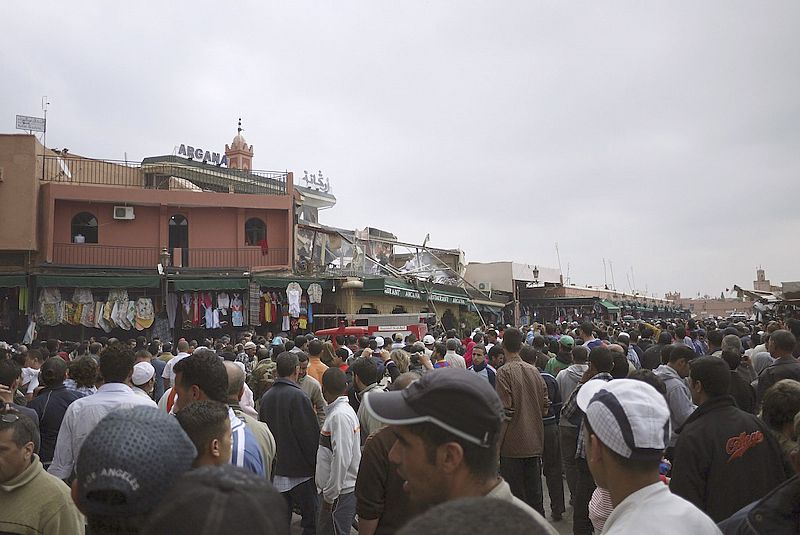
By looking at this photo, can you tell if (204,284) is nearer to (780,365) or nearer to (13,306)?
(13,306)

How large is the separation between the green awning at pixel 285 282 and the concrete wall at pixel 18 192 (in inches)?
300

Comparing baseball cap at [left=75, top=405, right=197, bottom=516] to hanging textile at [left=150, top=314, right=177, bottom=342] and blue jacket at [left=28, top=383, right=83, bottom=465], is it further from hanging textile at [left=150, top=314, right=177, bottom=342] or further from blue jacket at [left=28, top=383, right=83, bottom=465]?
hanging textile at [left=150, top=314, right=177, bottom=342]

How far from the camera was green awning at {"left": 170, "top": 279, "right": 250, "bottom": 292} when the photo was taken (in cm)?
1933

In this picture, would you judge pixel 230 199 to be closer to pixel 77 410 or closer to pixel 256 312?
→ pixel 256 312

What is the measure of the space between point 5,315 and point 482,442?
846 inches

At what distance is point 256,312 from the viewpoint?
1997 centimetres

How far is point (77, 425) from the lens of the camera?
4.26 m

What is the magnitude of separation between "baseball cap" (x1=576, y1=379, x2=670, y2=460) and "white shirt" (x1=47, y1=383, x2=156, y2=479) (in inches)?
131

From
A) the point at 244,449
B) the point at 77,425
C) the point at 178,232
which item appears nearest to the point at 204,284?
the point at 178,232

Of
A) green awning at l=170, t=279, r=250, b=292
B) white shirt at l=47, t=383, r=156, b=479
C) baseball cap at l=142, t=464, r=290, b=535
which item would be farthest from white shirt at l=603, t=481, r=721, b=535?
green awning at l=170, t=279, r=250, b=292

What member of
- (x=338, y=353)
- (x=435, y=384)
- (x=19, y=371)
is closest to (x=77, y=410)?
(x=19, y=371)

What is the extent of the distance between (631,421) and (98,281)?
1975 centimetres

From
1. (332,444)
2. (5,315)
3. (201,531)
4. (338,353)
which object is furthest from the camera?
(5,315)

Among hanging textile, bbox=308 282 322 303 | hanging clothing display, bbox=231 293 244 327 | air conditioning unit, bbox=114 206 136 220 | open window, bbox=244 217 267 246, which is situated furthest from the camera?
open window, bbox=244 217 267 246
